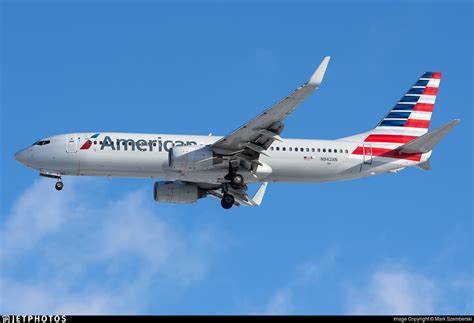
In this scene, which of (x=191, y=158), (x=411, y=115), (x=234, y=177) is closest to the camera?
(x=191, y=158)

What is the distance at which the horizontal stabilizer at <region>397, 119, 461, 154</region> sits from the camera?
5399 centimetres

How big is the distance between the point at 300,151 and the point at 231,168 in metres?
3.95

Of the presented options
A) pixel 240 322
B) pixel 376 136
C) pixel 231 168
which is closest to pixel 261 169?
pixel 231 168

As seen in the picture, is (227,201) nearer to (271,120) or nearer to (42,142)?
(271,120)

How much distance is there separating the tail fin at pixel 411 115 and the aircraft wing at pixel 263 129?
24.4 feet

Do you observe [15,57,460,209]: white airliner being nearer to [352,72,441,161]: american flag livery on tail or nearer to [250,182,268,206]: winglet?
[352,72,441,161]: american flag livery on tail

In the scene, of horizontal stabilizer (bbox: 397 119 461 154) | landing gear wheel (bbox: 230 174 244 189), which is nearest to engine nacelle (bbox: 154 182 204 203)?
landing gear wheel (bbox: 230 174 244 189)

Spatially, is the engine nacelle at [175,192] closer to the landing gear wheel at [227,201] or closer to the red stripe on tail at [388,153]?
the landing gear wheel at [227,201]

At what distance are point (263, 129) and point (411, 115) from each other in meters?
12.1

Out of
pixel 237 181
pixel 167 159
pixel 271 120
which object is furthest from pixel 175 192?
pixel 271 120

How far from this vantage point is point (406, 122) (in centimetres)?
6034

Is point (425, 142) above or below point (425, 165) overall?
above

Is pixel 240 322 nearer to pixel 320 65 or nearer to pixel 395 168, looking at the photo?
pixel 320 65

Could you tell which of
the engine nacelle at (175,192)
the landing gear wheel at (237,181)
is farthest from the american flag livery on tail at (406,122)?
the engine nacelle at (175,192)
